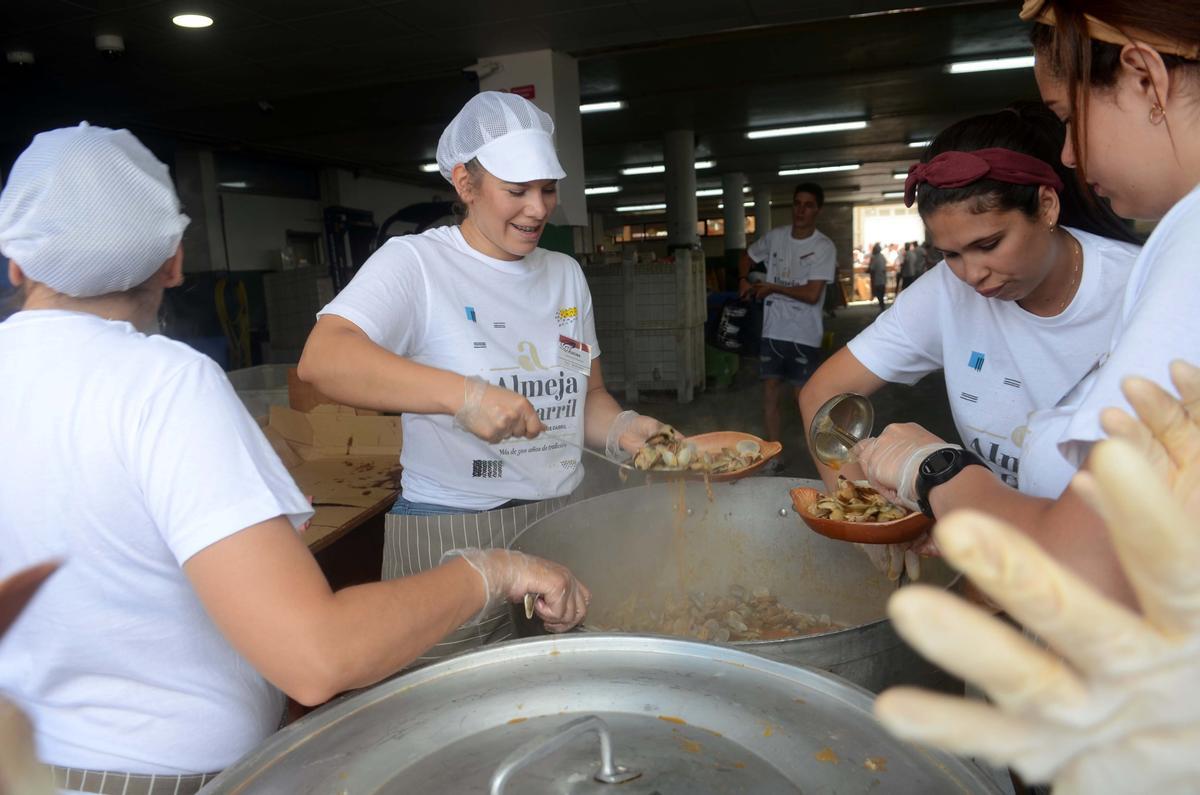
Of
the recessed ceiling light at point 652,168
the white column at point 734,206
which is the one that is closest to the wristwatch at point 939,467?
the recessed ceiling light at point 652,168

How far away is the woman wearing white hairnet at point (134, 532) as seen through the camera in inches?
37.9

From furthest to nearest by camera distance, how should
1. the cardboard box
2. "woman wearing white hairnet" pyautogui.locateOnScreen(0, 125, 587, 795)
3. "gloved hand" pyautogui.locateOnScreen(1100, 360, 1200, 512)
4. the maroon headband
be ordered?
1. the cardboard box
2. the maroon headband
3. "woman wearing white hairnet" pyautogui.locateOnScreen(0, 125, 587, 795)
4. "gloved hand" pyautogui.locateOnScreen(1100, 360, 1200, 512)

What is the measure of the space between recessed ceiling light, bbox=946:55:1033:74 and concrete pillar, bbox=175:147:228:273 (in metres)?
10.6

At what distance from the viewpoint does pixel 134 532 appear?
40.1 inches

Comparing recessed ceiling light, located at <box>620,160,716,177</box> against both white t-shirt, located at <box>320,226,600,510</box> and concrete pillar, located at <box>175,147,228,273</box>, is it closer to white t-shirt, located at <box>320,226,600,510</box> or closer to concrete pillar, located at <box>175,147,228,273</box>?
concrete pillar, located at <box>175,147,228,273</box>

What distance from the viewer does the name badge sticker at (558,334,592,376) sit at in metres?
2.14

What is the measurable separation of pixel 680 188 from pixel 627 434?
37.3ft

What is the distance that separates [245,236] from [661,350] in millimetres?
8473

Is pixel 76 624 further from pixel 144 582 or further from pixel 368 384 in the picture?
pixel 368 384

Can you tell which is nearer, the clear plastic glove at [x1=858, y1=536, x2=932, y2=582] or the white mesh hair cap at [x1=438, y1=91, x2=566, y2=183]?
the clear plastic glove at [x1=858, y1=536, x2=932, y2=582]

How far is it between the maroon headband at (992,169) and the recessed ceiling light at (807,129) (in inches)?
475

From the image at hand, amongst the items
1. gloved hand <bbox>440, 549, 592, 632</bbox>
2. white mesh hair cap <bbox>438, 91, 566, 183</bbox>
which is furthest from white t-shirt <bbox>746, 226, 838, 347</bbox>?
gloved hand <bbox>440, 549, 592, 632</bbox>

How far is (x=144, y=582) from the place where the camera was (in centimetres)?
105

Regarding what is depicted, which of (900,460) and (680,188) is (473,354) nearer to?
(900,460)
